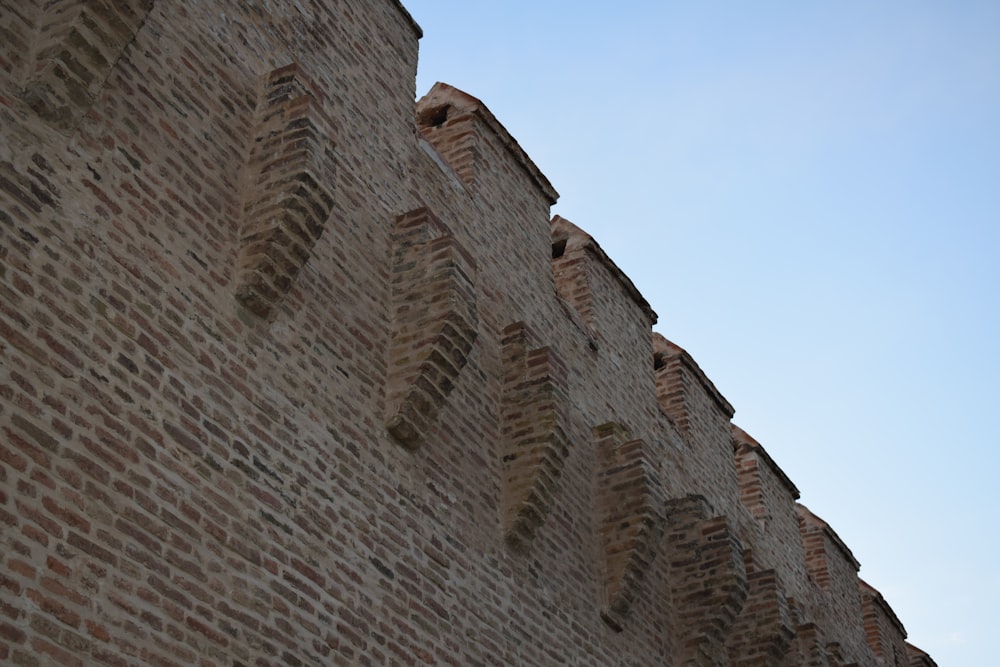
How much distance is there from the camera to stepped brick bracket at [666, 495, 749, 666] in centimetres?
1284

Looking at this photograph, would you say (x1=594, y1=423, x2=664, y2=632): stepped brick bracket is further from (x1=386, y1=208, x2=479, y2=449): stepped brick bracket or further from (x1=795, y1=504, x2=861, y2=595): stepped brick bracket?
(x1=795, y1=504, x2=861, y2=595): stepped brick bracket

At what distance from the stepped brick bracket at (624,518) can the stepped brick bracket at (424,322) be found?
295 centimetres

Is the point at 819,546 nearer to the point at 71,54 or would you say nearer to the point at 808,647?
the point at 808,647

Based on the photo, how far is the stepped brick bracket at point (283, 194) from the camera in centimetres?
820

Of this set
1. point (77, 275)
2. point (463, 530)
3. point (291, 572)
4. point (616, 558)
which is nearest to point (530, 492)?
point (463, 530)

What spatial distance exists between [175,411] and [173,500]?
1.73ft

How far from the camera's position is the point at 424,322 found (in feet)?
31.5

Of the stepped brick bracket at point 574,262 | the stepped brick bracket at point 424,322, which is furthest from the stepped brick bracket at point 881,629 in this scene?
the stepped brick bracket at point 424,322

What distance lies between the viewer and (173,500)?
6.90 meters

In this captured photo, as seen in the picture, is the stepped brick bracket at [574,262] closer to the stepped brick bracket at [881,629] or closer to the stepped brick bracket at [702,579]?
the stepped brick bracket at [702,579]

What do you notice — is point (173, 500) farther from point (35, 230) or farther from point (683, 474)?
point (683, 474)

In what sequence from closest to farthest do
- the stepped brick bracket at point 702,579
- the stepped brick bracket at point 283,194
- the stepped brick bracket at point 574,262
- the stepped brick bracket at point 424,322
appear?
the stepped brick bracket at point 283,194 → the stepped brick bracket at point 424,322 → the stepped brick bracket at point 702,579 → the stepped brick bracket at point 574,262

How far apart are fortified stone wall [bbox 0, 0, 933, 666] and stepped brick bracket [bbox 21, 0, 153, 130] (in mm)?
16

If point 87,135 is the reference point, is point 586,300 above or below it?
above
